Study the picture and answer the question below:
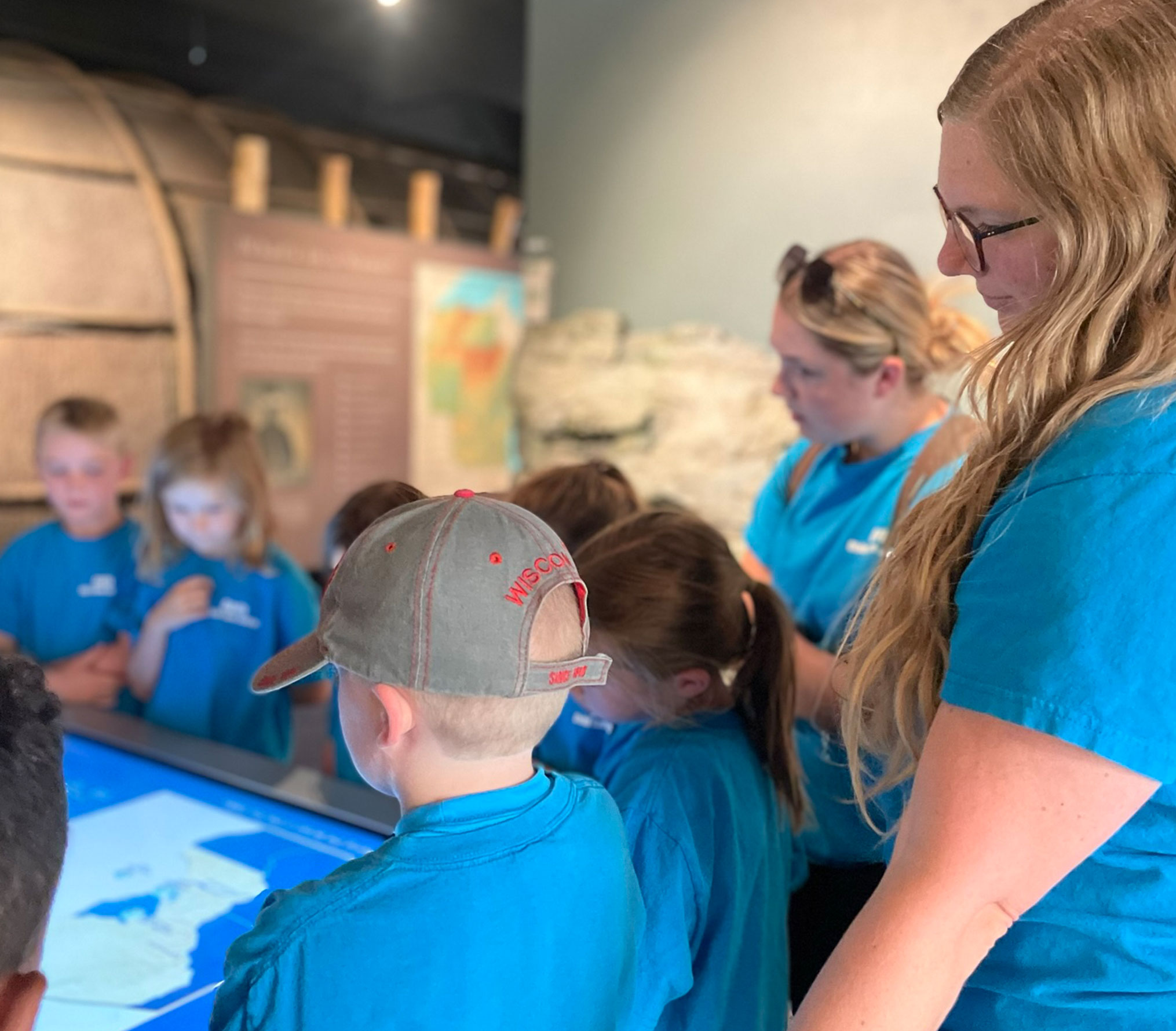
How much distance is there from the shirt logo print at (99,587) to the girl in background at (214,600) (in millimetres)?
183

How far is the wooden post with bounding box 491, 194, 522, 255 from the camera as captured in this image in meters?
4.19

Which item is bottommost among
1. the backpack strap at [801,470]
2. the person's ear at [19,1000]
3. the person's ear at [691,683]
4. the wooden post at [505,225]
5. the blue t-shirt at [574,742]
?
the blue t-shirt at [574,742]

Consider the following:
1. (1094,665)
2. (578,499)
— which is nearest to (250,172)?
(578,499)

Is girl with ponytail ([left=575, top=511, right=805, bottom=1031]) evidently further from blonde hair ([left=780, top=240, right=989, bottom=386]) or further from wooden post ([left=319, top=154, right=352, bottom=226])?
wooden post ([left=319, top=154, right=352, bottom=226])

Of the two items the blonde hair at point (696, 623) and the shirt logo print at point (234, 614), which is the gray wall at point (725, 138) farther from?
the shirt logo print at point (234, 614)

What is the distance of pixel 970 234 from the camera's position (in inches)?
36.0

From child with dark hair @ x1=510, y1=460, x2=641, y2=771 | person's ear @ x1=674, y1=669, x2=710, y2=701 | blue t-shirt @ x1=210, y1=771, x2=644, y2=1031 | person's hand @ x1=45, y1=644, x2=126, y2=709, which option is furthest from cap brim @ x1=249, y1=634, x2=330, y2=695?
person's hand @ x1=45, y1=644, x2=126, y2=709

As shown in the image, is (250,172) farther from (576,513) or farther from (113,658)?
(576,513)

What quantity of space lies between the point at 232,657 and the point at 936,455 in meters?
1.54

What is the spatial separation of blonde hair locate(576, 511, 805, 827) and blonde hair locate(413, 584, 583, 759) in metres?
0.46

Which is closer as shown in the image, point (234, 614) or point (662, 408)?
point (234, 614)

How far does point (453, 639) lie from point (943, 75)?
2.59m

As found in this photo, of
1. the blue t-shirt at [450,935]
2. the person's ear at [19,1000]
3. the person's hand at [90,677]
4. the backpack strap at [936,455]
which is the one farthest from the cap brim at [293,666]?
the person's hand at [90,677]

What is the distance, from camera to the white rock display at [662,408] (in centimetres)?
338
